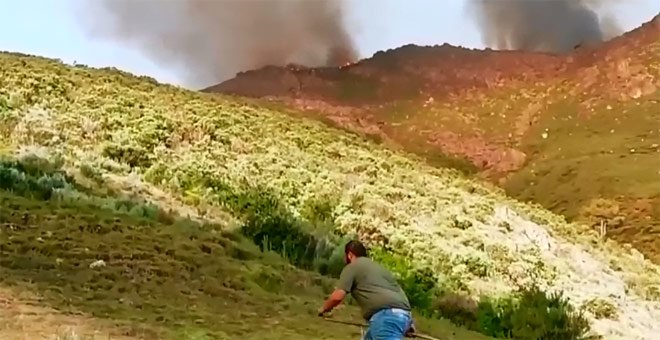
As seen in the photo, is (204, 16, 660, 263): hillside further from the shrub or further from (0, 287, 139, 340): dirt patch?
(0, 287, 139, 340): dirt patch

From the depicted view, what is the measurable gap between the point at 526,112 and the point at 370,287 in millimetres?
67483

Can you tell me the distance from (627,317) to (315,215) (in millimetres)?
7593

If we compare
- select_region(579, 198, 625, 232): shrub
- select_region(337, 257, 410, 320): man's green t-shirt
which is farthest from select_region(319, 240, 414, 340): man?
select_region(579, 198, 625, 232): shrub

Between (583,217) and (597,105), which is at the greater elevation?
(597,105)

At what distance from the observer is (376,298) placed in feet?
24.3

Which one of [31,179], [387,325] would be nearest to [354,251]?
[387,325]

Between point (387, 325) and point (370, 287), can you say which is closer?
point (387, 325)

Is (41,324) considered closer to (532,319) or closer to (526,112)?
(532,319)

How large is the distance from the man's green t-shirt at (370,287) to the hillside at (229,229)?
2.88 metres

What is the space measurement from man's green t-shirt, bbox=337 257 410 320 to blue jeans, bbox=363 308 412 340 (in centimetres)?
5

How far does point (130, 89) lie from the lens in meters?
35.4

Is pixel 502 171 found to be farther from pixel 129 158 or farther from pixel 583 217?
pixel 129 158

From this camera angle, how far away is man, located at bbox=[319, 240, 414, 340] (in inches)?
291

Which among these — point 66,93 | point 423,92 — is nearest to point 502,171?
point 423,92
